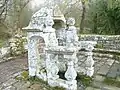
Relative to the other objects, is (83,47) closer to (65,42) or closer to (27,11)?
(65,42)

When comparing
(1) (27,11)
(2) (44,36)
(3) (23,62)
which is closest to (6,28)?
(1) (27,11)

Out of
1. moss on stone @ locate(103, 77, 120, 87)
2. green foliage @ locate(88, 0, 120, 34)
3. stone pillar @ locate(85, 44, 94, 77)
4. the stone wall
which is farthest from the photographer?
green foliage @ locate(88, 0, 120, 34)

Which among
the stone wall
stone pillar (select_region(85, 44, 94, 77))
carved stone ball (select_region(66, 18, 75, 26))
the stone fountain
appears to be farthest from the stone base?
the stone wall

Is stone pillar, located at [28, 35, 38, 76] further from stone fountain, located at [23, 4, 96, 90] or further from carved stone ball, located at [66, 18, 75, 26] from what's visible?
carved stone ball, located at [66, 18, 75, 26]

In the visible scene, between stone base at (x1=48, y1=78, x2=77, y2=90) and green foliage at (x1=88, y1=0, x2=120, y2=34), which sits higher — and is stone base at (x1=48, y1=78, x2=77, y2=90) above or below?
below

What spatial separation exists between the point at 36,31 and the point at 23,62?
2056mm

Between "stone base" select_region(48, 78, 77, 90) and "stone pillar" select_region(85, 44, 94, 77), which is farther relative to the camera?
"stone pillar" select_region(85, 44, 94, 77)

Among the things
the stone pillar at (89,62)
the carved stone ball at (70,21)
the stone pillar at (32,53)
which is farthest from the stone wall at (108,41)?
the stone pillar at (32,53)

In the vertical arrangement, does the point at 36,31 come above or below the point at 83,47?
above

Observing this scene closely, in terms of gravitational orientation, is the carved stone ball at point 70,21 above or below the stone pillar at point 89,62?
above

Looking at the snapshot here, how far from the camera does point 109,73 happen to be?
15.7 feet

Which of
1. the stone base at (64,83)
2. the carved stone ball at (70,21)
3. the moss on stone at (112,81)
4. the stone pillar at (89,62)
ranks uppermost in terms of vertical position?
the carved stone ball at (70,21)

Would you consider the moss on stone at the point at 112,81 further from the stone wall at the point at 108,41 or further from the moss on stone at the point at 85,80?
the stone wall at the point at 108,41

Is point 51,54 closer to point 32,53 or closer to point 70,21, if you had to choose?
point 32,53
